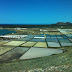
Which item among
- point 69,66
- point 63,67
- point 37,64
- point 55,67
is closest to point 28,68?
point 37,64

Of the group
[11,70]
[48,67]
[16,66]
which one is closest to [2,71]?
[11,70]

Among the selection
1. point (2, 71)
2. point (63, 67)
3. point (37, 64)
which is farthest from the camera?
point (37, 64)

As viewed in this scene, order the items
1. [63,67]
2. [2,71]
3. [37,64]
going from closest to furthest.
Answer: [2,71]
[63,67]
[37,64]

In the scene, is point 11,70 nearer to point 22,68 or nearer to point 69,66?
point 22,68

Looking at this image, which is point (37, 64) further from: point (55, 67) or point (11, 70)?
point (11, 70)

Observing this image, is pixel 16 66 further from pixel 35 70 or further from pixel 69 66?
pixel 69 66

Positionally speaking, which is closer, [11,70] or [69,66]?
[11,70]

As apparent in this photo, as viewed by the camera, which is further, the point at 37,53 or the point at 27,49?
the point at 27,49

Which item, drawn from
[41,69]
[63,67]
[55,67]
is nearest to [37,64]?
[41,69]
